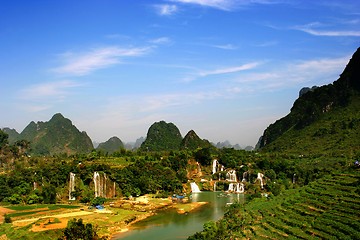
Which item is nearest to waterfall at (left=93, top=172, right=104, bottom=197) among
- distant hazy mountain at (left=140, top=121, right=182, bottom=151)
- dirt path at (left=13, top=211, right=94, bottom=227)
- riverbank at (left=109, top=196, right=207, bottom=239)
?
riverbank at (left=109, top=196, right=207, bottom=239)

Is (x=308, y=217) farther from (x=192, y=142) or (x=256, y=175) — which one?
(x=192, y=142)

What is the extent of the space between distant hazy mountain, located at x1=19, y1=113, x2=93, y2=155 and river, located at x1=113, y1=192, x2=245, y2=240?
76.3 metres

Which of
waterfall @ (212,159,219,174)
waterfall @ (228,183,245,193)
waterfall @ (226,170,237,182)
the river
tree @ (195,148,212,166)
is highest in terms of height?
tree @ (195,148,212,166)

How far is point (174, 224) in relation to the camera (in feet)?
114

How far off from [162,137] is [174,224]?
68965 millimetres

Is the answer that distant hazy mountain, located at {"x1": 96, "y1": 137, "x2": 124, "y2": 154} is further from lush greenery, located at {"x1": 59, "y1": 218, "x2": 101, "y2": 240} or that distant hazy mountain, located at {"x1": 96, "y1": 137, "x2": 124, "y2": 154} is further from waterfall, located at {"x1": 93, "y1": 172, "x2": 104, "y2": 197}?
lush greenery, located at {"x1": 59, "y1": 218, "x2": 101, "y2": 240}

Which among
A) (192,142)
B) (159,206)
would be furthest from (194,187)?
(192,142)

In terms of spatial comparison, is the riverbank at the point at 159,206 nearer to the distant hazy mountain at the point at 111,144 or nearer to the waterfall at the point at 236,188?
the waterfall at the point at 236,188

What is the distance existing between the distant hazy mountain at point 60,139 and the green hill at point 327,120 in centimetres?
6584

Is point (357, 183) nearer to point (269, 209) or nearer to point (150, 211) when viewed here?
point (269, 209)

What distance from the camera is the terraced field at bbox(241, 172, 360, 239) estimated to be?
68.6 ft

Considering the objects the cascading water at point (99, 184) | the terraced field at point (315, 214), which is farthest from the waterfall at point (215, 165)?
the terraced field at point (315, 214)

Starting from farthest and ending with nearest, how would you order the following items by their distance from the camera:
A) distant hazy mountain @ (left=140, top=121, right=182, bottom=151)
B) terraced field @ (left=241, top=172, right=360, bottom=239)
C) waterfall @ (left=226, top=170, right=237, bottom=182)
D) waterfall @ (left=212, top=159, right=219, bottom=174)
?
distant hazy mountain @ (left=140, top=121, right=182, bottom=151) < waterfall @ (left=212, top=159, right=219, bottom=174) < waterfall @ (left=226, top=170, right=237, bottom=182) < terraced field @ (left=241, top=172, right=360, bottom=239)

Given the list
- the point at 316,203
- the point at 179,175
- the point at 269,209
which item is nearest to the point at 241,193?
the point at 179,175
